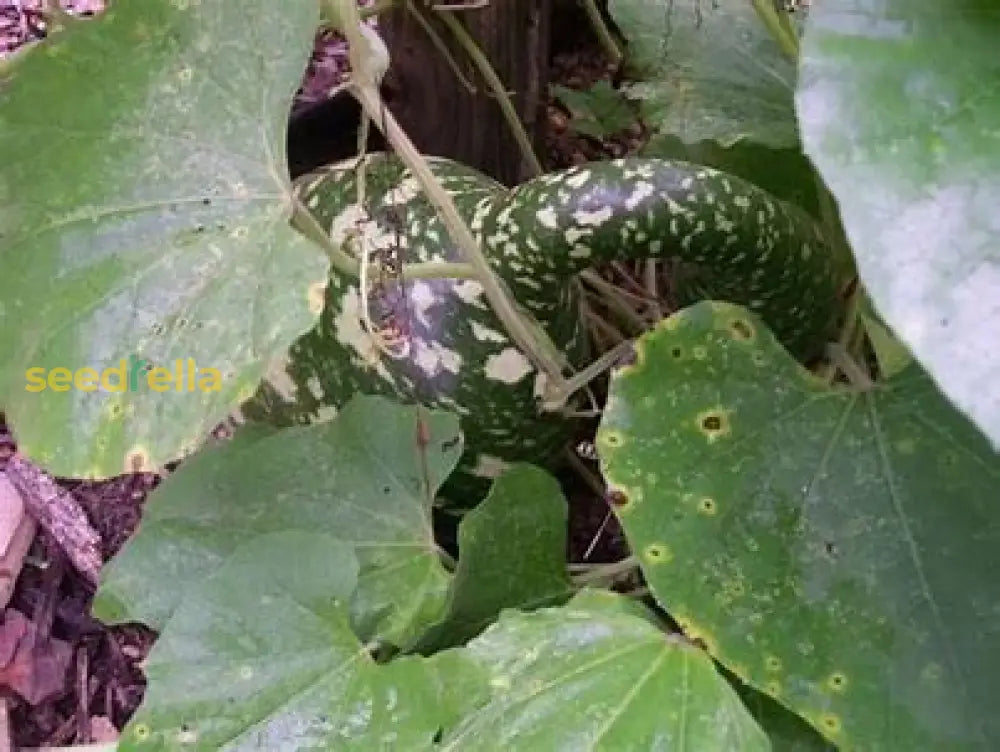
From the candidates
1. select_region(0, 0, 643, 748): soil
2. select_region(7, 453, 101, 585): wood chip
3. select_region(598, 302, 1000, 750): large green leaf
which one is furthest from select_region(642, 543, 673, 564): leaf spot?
select_region(7, 453, 101, 585): wood chip

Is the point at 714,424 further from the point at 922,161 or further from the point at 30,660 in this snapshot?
the point at 30,660

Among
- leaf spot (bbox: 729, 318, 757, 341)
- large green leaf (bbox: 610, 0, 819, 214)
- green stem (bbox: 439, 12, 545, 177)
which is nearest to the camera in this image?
leaf spot (bbox: 729, 318, 757, 341)

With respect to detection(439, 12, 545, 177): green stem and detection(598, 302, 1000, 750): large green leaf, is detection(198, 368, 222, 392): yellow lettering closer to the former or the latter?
detection(598, 302, 1000, 750): large green leaf

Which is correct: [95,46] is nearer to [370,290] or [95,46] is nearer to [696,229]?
[370,290]

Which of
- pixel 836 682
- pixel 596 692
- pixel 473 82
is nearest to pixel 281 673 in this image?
pixel 596 692

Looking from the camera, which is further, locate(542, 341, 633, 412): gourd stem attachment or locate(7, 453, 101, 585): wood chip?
locate(7, 453, 101, 585): wood chip

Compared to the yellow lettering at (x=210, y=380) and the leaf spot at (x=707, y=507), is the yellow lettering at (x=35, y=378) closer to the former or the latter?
the yellow lettering at (x=210, y=380)

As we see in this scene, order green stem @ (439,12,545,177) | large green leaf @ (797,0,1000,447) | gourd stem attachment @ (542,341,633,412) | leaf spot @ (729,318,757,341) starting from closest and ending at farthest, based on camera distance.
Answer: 1. large green leaf @ (797,0,1000,447)
2. leaf spot @ (729,318,757,341)
3. gourd stem attachment @ (542,341,633,412)
4. green stem @ (439,12,545,177)
